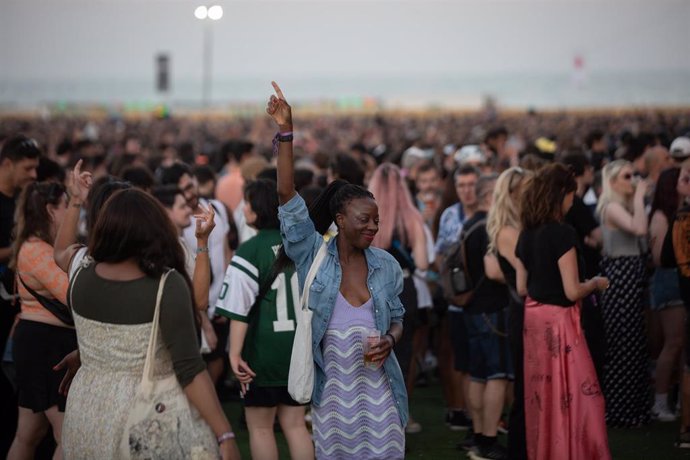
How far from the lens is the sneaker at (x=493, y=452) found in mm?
7250

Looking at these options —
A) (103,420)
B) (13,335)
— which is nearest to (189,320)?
(103,420)

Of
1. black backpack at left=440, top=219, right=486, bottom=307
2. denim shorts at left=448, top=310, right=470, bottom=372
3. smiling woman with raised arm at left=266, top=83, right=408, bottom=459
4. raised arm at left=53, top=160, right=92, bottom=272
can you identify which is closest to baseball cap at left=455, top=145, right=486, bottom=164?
denim shorts at left=448, top=310, right=470, bottom=372

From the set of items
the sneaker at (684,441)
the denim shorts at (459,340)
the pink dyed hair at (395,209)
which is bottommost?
the sneaker at (684,441)

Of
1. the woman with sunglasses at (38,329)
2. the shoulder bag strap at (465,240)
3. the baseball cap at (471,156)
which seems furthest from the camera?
the baseball cap at (471,156)

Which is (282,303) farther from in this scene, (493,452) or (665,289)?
(665,289)

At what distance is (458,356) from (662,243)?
177 cm

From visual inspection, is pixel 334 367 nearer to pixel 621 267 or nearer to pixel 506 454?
pixel 506 454

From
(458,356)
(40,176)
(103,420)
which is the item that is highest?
(40,176)

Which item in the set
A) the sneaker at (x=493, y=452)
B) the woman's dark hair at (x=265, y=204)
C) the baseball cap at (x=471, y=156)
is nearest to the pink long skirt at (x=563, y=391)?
the sneaker at (x=493, y=452)

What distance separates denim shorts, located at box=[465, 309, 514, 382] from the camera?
7273 mm

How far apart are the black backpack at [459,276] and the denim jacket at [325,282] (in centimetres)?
246

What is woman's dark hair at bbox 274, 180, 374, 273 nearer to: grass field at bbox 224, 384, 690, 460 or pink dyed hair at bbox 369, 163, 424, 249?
pink dyed hair at bbox 369, 163, 424, 249

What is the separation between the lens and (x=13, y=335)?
605 centimetres

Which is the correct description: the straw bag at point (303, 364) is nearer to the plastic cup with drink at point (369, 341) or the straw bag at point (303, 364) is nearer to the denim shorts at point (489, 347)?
the plastic cup with drink at point (369, 341)
